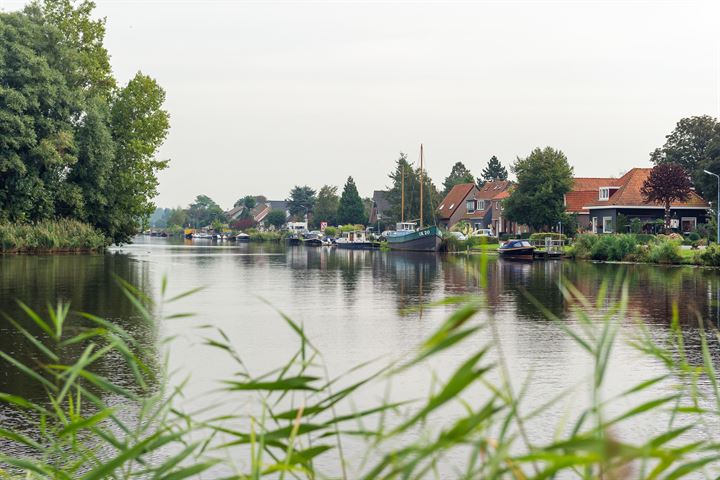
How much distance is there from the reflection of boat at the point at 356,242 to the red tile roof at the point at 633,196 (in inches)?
1002

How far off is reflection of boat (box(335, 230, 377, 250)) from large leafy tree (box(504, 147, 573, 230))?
68.8 feet

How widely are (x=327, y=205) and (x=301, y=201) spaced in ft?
86.2

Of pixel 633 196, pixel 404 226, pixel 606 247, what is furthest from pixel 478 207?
pixel 606 247

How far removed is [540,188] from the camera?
234 ft

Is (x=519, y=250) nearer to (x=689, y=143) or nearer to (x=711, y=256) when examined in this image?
(x=711, y=256)

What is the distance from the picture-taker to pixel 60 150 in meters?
54.4

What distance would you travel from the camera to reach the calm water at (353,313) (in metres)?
12.6

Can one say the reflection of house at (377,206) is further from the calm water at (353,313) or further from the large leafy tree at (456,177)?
the calm water at (353,313)

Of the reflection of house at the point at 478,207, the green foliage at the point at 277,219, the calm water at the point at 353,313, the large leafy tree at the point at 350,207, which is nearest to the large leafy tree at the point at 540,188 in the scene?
the reflection of house at the point at 478,207

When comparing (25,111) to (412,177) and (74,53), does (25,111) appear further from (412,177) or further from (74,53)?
(412,177)

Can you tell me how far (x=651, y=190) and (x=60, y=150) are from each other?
40908mm

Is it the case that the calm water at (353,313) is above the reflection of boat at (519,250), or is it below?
below

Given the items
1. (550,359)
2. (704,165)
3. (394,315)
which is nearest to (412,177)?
(704,165)

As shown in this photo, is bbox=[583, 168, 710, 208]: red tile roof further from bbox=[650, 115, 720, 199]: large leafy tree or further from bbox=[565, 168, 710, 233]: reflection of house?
bbox=[650, 115, 720, 199]: large leafy tree
